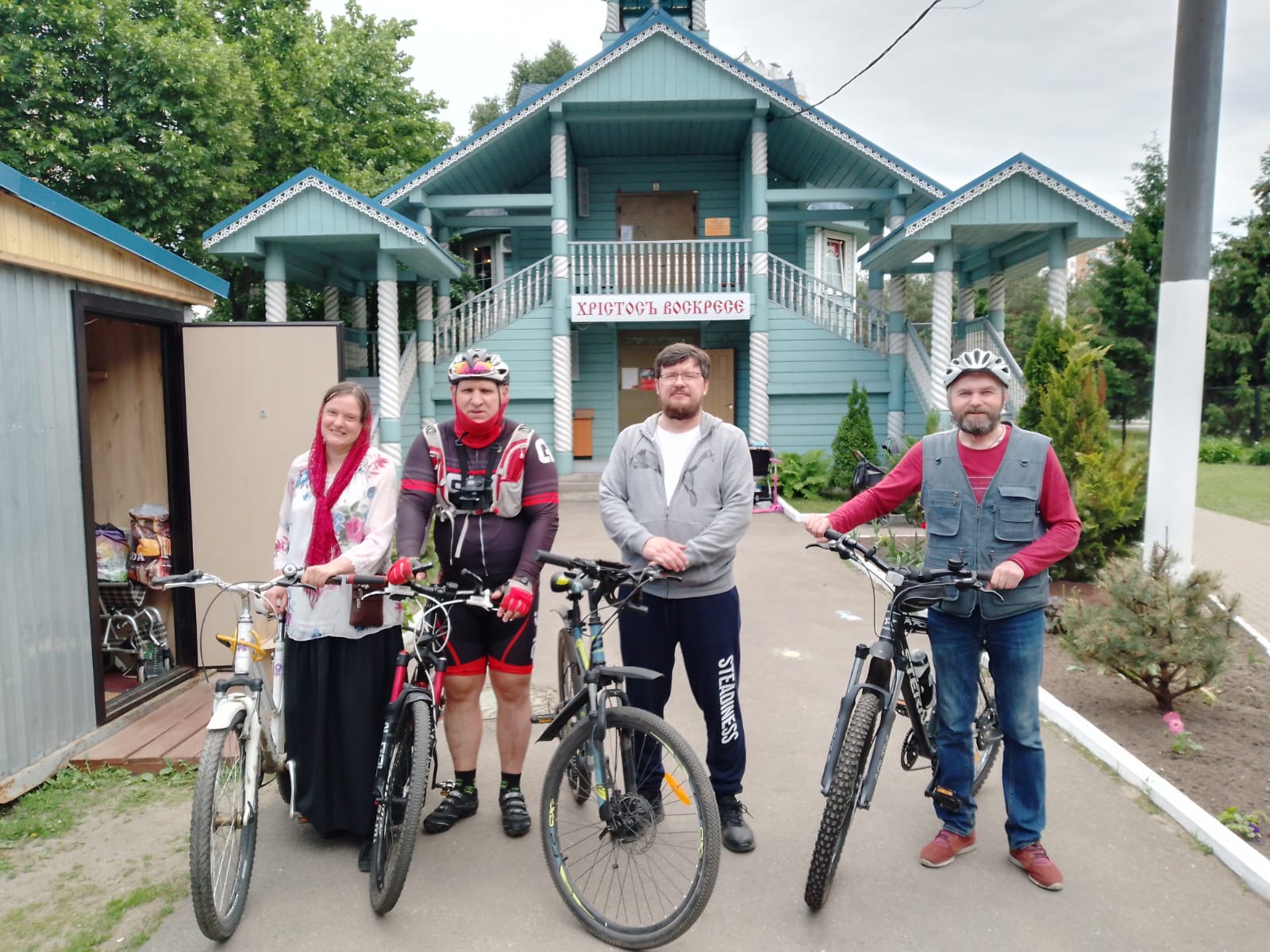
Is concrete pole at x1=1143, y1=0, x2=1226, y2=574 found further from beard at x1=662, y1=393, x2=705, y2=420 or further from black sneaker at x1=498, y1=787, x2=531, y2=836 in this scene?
black sneaker at x1=498, y1=787, x2=531, y2=836

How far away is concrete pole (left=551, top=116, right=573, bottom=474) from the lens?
1497cm

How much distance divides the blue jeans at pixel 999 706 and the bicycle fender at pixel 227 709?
247cm

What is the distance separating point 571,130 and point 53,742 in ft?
45.2

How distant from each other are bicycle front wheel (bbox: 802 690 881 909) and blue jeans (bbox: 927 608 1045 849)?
429 millimetres

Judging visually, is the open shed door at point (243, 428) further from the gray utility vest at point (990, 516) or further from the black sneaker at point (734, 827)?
the gray utility vest at point (990, 516)

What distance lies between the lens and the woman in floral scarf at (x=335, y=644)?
135 inches

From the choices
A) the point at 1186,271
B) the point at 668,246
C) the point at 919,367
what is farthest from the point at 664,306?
the point at 1186,271

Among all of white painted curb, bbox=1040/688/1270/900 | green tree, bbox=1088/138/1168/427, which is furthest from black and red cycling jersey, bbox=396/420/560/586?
green tree, bbox=1088/138/1168/427

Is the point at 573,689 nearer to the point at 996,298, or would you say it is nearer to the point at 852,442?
the point at 852,442

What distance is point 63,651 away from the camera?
170 inches

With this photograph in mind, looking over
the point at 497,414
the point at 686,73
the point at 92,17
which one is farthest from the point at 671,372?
the point at 92,17

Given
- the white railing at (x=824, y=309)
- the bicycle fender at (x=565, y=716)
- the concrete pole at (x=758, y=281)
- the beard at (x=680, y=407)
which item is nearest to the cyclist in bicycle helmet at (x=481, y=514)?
the bicycle fender at (x=565, y=716)

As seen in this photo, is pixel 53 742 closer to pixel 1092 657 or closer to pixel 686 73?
pixel 1092 657

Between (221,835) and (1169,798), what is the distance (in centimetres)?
372
